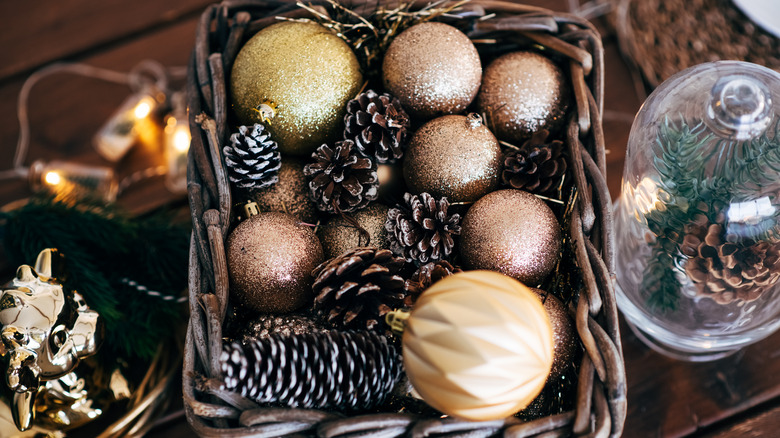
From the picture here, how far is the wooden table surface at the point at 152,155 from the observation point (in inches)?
25.5

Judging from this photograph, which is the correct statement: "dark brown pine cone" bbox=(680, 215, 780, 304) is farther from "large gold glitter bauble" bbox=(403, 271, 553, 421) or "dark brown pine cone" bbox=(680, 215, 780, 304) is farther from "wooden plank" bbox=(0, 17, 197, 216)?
"wooden plank" bbox=(0, 17, 197, 216)

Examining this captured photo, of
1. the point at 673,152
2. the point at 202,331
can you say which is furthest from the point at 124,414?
the point at 673,152

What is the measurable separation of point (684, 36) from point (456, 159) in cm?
48

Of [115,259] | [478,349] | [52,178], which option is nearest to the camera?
[478,349]

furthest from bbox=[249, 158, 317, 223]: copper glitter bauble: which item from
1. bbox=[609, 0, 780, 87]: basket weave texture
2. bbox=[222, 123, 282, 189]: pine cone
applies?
bbox=[609, 0, 780, 87]: basket weave texture

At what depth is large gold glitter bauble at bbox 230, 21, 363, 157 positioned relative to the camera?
1.91 ft

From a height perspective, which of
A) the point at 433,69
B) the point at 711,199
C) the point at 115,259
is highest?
the point at 433,69

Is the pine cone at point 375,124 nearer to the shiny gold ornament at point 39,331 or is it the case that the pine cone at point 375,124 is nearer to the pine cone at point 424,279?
the pine cone at point 424,279

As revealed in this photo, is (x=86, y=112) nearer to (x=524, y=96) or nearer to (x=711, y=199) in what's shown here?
(x=524, y=96)

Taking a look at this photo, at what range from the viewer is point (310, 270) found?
21.7 inches

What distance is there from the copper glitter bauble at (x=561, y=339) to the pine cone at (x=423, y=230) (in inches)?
4.3

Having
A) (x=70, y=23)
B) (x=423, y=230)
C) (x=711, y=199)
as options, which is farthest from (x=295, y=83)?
(x=70, y=23)

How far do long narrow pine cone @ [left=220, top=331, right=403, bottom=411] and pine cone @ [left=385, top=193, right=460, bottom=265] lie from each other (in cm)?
10

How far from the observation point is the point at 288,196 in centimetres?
60
